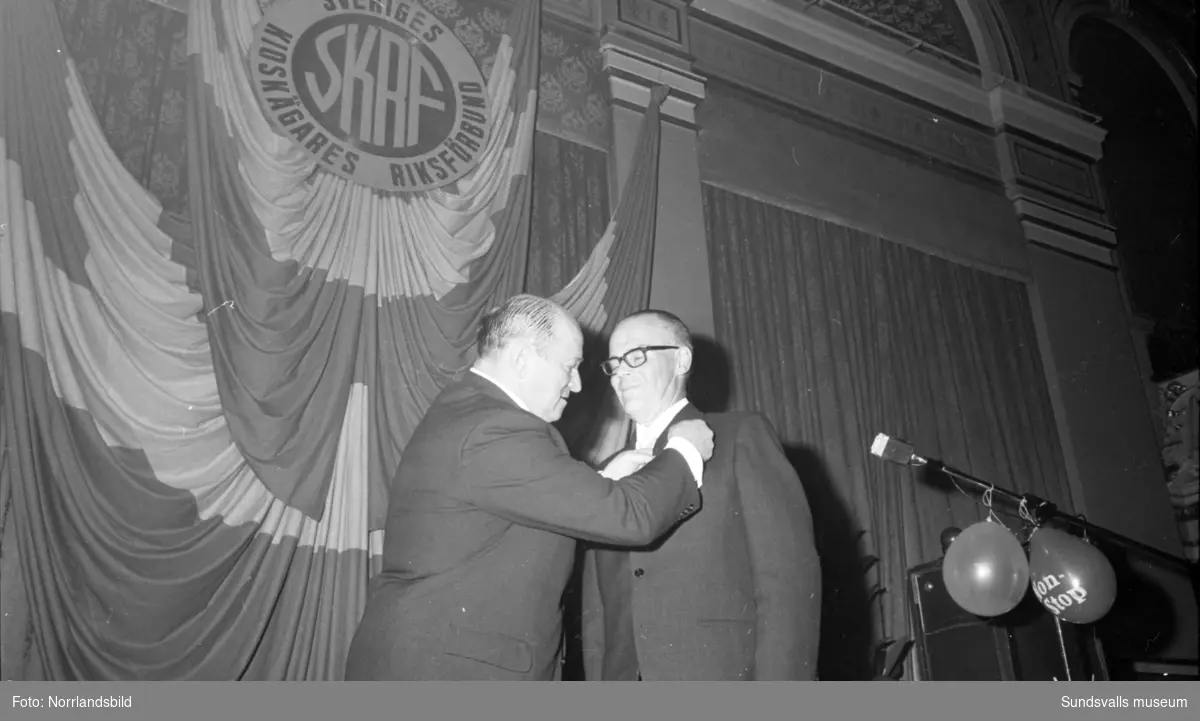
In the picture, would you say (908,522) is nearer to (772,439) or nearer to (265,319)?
(772,439)

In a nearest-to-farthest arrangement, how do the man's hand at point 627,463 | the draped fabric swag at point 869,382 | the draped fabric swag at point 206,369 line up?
the man's hand at point 627,463, the draped fabric swag at point 206,369, the draped fabric swag at point 869,382

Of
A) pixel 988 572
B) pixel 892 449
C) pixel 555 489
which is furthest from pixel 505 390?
pixel 988 572

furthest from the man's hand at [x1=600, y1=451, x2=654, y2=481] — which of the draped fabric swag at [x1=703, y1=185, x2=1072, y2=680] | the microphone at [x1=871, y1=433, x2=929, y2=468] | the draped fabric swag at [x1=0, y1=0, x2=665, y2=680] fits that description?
the draped fabric swag at [x1=703, y1=185, x2=1072, y2=680]

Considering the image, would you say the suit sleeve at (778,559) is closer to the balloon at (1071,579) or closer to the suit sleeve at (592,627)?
the suit sleeve at (592,627)

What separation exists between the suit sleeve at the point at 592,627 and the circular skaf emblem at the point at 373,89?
233cm

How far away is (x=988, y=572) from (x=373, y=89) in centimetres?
332

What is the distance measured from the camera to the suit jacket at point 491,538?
205cm

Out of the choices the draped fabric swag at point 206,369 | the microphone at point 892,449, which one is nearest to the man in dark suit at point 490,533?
the microphone at point 892,449

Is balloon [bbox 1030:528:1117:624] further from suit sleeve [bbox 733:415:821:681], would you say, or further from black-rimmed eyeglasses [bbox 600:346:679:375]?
black-rimmed eyeglasses [bbox 600:346:679:375]

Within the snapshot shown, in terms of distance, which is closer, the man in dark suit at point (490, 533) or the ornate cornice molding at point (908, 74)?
the man in dark suit at point (490, 533)

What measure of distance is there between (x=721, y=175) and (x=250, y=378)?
10.1 feet

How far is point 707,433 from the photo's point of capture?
7.85 ft
